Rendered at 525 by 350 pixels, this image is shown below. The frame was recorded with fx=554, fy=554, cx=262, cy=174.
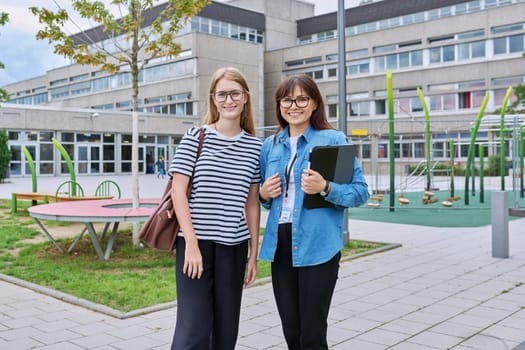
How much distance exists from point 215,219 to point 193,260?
24 cm

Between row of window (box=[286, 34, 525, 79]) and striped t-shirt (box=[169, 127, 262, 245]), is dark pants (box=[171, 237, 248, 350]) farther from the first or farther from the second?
row of window (box=[286, 34, 525, 79])

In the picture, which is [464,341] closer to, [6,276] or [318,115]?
[318,115]

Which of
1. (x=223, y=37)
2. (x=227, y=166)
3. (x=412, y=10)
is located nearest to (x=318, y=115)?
(x=227, y=166)

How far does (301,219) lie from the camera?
9.46 feet

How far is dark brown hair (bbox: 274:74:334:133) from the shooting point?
2.93 metres

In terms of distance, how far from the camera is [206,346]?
114 inches

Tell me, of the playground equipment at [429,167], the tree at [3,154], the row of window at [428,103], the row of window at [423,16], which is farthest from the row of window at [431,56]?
the tree at [3,154]

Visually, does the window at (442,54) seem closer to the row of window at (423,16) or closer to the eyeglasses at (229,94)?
the row of window at (423,16)

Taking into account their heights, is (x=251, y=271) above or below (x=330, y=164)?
below

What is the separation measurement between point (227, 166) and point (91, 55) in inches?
270

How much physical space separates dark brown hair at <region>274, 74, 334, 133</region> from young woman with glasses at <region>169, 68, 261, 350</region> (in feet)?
0.64

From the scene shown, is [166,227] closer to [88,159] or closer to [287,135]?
[287,135]

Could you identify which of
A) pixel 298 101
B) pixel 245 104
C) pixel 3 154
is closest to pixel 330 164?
pixel 298 101

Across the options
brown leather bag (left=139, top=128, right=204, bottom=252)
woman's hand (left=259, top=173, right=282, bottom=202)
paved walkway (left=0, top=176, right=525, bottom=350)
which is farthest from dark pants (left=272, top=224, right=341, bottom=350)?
paved walkway (left=0, top=176, right=525, bottom=350)
